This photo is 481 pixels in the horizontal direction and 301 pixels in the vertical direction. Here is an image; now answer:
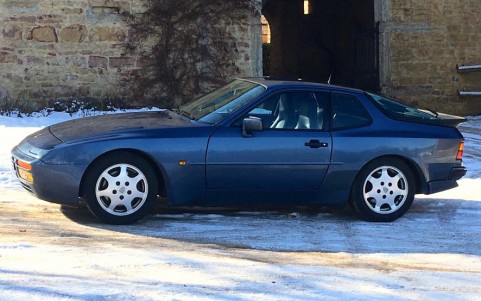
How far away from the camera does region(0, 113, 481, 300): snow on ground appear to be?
4430mm

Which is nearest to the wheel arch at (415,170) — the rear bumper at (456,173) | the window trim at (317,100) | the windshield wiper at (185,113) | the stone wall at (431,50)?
the rear bumper at (456,173)

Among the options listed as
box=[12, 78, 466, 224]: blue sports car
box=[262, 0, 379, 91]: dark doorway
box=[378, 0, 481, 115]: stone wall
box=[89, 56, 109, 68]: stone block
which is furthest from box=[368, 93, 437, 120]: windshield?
box=[262, 0, 379, 91]: dark doorway

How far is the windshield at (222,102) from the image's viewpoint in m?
6.37

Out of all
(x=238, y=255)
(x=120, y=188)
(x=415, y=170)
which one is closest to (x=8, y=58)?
(x=120, y=188)

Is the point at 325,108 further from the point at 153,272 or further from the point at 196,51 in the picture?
the point at 196,51

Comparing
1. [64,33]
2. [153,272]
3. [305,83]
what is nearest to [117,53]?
[64,33]

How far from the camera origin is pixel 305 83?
6664 mm

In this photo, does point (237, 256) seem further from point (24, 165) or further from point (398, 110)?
point (398, 110)

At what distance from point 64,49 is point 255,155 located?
8.39 meters

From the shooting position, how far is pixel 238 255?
208 inches

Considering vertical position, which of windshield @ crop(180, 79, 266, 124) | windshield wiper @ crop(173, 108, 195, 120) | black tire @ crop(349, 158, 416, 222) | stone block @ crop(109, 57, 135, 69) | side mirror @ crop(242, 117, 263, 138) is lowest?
black tire @ crop(349, 158, 416, 222)

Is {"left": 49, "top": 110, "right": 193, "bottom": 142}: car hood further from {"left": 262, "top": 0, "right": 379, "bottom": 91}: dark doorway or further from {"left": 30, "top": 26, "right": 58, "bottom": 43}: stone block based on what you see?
{"left": 262, "top": 0, "right": 379, "bottom": 91}: dark doorway

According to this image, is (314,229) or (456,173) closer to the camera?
(314,229)

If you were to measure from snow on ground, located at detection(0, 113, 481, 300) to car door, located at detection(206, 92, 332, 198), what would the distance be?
44cm
